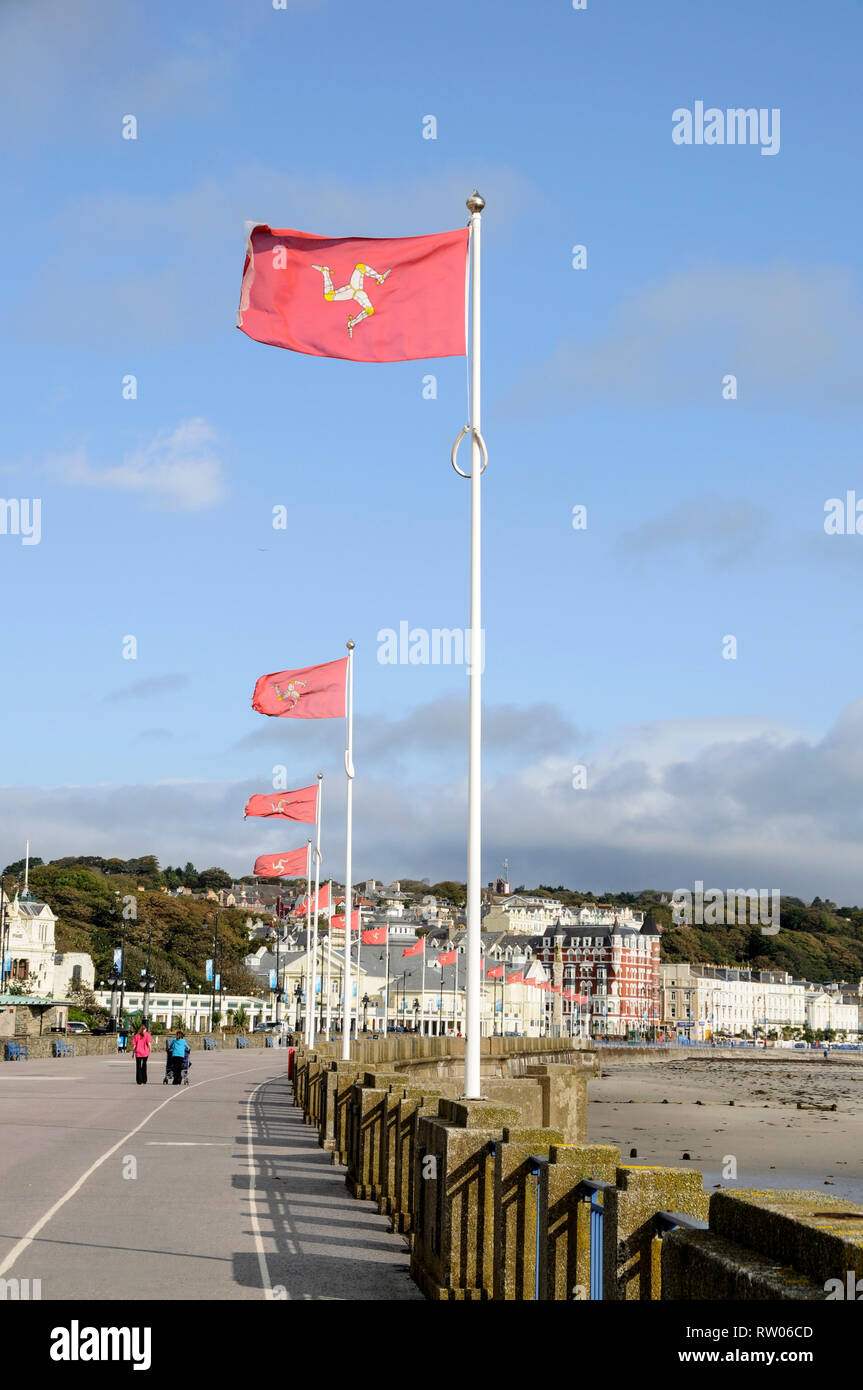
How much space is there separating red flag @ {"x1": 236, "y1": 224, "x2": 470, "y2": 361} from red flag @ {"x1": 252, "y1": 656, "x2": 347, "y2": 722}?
1381 cm

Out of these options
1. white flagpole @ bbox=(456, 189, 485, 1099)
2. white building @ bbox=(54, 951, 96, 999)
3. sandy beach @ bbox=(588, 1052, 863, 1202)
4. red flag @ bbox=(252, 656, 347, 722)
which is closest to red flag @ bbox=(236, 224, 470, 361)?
white flagpole @ bbox=(456, 189, 485, 1099)

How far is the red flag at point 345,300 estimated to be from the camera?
580 inches

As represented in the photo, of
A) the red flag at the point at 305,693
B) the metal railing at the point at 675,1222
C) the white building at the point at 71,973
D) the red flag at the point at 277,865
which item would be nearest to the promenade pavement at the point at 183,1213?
the metal railing at the point at 675,1222

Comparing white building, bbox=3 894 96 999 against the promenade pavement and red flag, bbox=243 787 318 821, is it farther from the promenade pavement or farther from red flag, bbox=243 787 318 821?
the promenade pavement

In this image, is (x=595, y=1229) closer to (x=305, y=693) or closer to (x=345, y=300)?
(x=345, y=300)

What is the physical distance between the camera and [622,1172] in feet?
22.4

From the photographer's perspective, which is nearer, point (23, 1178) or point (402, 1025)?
point (23, 1178)

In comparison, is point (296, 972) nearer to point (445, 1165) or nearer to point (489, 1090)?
point (489, 1090)

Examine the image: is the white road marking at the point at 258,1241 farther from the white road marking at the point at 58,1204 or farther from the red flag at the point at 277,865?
the red flag at the point at 277,865

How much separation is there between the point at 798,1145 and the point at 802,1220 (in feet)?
158

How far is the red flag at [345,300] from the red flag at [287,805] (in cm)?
2510

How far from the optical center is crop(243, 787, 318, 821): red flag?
39000mm

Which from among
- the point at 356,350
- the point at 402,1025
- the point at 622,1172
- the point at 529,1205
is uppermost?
the point at 356,350
